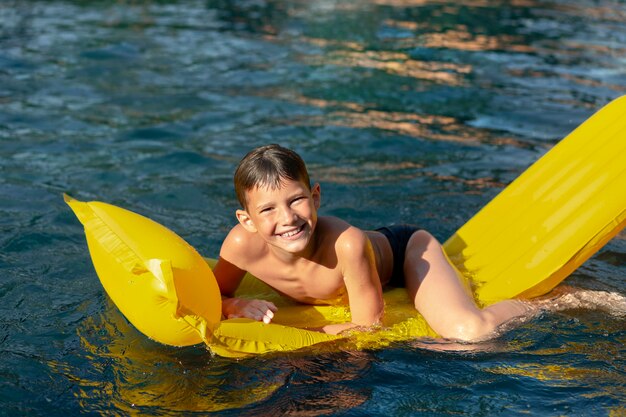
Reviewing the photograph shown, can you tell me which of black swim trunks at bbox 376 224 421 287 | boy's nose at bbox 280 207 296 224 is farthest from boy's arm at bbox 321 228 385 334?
black swim trunks at bbox 376 224 421 287

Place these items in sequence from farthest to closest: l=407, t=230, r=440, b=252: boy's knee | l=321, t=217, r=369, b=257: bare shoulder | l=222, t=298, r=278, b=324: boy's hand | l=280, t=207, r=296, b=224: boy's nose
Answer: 1. l=407, t=230, r=440, b=252: boy's knee
2. l=222, t=298, r=278, b=324: boy's hand
3. l=321, t=217, r=369, b=257: bare shoulder
4. l=280, t=207, r=296, b=224: boy's nose

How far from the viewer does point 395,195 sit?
21.3 feet

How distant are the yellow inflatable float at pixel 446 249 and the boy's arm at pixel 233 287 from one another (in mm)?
151

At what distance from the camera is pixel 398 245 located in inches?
184

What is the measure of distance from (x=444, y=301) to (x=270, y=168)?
117 cm

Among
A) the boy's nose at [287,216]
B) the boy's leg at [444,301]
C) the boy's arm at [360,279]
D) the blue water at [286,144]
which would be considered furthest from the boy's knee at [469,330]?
the boy's nose at [287,216]

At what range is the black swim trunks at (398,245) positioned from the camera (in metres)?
4.65

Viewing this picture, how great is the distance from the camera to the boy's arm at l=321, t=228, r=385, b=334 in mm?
4020

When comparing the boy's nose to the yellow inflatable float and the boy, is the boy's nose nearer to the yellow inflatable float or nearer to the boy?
the boy

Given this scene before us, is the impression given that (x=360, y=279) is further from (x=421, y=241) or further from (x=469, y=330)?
(x=421, y=241)

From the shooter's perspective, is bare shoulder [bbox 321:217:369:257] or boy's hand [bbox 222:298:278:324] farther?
boy's hand [bbox 222:298:278:324]

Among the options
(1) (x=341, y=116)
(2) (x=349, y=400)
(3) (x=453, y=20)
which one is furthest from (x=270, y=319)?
(3) (x=453, y=20)

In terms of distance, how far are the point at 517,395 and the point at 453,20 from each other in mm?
11010

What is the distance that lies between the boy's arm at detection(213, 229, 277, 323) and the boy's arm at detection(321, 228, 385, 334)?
365mm
